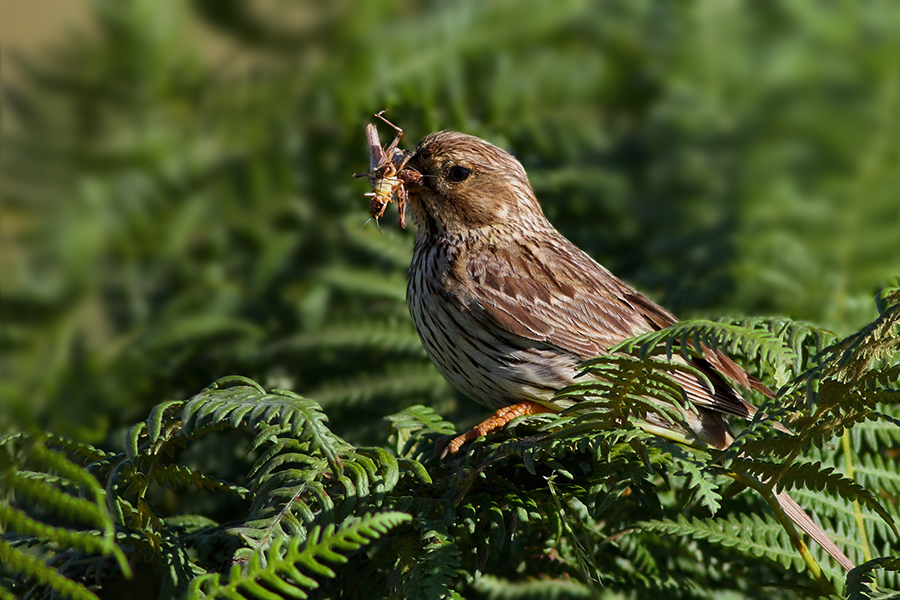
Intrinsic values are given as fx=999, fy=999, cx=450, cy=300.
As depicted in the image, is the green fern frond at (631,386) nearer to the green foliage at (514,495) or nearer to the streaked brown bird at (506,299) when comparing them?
the green foliage at (514,495)

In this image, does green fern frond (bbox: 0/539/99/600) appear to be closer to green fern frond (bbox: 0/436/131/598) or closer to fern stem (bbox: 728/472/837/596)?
green fern frond (bbox: 0/436/131/598)

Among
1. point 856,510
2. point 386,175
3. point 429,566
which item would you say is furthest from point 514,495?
point 386,175

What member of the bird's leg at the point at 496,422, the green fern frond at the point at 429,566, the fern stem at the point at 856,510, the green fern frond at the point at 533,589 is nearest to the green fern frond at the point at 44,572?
the green fern frond at the point at 429,566

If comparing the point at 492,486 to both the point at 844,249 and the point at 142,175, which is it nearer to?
the point at 844,249

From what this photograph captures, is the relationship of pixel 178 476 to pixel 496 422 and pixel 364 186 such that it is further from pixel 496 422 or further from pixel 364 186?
pixel 364 186

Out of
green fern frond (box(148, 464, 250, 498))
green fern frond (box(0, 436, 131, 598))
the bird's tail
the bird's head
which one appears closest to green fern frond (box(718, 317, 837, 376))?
the bird's tail

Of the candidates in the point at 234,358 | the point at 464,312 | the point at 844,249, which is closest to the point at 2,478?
the point at 464,312

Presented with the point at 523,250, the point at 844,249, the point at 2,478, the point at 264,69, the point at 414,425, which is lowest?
the point at 2,478
